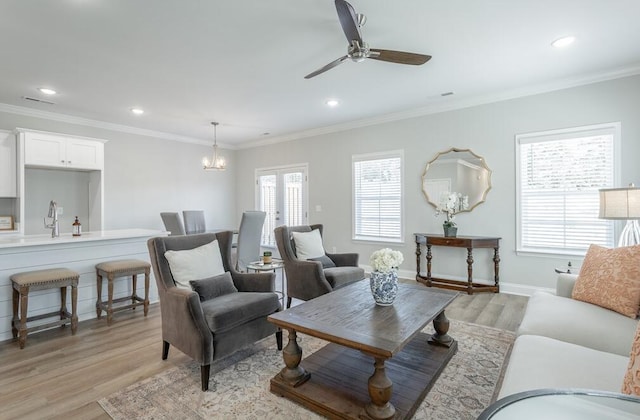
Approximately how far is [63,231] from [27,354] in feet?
10.8

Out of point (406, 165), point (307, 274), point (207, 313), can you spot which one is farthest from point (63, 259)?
point (406, 165)

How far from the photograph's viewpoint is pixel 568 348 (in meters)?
1.65

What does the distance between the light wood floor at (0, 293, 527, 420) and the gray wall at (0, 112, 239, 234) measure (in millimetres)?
2851

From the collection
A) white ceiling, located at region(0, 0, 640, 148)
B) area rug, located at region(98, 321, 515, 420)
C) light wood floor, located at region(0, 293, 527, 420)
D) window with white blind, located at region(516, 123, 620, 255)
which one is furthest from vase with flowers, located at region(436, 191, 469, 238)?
area rug, located at region(98, 321, 515, 420)

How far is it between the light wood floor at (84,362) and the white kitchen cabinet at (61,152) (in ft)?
8.72

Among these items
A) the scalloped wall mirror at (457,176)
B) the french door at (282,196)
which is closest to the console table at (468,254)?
the scalloped wall mirror at (457,176)

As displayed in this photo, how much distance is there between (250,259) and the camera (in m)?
4.86

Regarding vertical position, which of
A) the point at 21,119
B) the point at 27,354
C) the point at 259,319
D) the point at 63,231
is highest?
the point at 21,119

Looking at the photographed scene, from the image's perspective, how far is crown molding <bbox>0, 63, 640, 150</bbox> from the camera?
3.74m

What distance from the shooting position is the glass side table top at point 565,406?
Result: 0.88 m

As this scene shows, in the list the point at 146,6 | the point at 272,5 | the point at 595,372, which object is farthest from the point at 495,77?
the point at 146,6

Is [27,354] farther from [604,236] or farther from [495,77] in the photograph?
[604,236]

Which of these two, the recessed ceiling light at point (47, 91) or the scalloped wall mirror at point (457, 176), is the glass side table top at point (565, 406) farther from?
the recessed ceiling light at point (47, 91)

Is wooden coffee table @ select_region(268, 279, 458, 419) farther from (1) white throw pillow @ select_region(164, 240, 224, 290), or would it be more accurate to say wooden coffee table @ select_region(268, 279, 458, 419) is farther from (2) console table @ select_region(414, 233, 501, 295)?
(2) console table @ select_region(414, 233, 501, 295)
